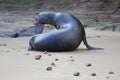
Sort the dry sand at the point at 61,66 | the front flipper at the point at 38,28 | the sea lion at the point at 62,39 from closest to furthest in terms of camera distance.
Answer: the dry sand at the point at 61,66 → the sea lion at the point at 62,39 → the front flipper at the point at 38,28

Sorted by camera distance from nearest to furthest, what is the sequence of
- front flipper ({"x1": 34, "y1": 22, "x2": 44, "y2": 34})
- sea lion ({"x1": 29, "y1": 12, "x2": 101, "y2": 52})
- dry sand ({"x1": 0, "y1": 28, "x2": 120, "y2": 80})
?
dry sand ({"x1": 0, "y1": 28, "x2": 120, "y2": 80}), sea lion ({"x1": 29, "y1": 12, "x2": 101, "y2": 52}), front flipper ({"x1": 34, "y1": 22, "x2": 44, "y2": 34})

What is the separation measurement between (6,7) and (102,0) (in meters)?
4.30

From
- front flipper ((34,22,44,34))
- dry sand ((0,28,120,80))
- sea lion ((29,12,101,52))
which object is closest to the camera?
dry sand ((0,28,120,80))

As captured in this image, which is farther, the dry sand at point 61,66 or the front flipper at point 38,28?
the front flipper at point 38,28

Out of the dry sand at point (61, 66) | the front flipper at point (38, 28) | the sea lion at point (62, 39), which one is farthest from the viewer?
the front flipper at point (38, 28)

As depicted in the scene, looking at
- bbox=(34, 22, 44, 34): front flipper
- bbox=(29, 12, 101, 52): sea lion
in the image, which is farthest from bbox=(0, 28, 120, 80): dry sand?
bbox=(34, 22, 44, 34): front flipper

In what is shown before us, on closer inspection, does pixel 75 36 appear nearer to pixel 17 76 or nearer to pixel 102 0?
pixel 17 76

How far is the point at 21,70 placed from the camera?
18.9 feet

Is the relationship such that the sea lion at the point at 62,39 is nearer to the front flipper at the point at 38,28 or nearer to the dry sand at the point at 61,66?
the dry sand at the point at 61,66

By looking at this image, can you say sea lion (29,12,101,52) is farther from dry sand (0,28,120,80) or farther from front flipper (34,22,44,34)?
front flipper (34,22,44,34)

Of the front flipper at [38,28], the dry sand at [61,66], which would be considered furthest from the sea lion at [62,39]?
the front flipper at [38,28]

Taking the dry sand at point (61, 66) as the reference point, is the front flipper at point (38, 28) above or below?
below

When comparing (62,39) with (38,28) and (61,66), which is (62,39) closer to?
(38,28)

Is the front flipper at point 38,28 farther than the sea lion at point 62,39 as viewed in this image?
Yes
